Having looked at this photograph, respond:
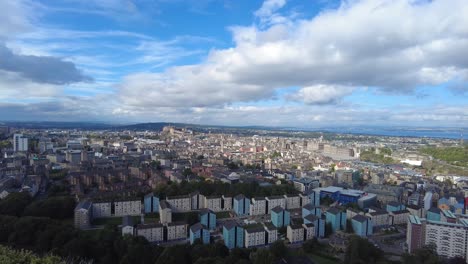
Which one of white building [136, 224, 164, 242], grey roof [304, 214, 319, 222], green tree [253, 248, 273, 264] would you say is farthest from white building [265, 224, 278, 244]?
white building [136, 224, 164, 242]

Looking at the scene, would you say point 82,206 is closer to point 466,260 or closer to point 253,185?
point 253,185

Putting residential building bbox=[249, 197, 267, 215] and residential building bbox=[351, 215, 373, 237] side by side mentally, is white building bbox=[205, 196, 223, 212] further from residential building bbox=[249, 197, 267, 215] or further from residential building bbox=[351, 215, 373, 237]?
residential building bbox=[351, 215, 373, 237]

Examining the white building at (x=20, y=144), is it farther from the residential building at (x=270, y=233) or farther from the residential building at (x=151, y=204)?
the residential building at (x=270, y=233)

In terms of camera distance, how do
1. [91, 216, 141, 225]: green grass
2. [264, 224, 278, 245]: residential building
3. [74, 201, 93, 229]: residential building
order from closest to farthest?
1. [264, 224, 278, 245]: residential building
2. [74, 201, 93, 229]: residential building
3. [91, 216, 141, 225]: green grass

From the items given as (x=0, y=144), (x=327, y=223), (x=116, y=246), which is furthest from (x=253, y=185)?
(x=0, y=144)

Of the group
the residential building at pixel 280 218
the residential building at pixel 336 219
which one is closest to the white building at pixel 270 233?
the residential building at pixel 280 218

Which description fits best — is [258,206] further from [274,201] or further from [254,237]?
[254,237]

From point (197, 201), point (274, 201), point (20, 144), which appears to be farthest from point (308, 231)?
point (20, 144)

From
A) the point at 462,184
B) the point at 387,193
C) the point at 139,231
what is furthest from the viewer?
the point at 462,184
